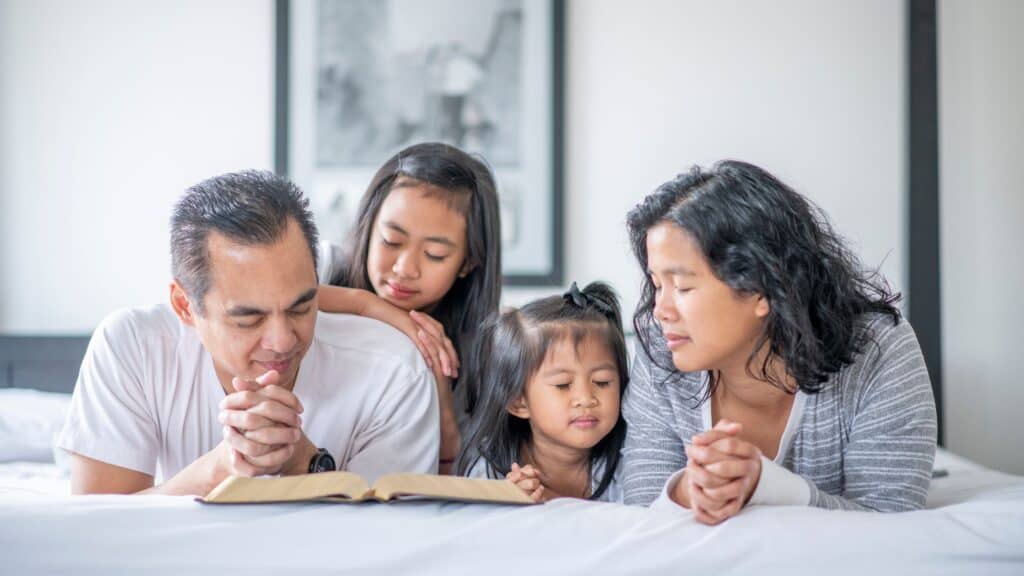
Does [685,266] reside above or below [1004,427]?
above

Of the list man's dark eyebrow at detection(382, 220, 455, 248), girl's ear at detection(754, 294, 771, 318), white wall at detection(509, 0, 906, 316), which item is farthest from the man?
white wall at detection(509, 0, 906, 316)

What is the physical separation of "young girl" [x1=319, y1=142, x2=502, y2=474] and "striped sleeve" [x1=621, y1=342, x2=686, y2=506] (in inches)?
16.1

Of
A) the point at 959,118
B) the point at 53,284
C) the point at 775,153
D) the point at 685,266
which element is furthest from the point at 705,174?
the point at 53,284

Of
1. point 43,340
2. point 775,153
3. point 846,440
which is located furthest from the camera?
point 775,153

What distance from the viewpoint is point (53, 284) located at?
10.1ft

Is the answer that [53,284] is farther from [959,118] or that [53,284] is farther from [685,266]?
[959,118]

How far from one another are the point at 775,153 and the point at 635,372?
1668 mm

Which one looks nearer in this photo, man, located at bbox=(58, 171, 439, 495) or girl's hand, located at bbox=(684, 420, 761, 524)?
girl's hand, located at bbox=(684, 420, 761, 524)

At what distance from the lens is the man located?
1.41 metres

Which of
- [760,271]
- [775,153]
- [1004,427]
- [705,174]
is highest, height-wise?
[775,153]

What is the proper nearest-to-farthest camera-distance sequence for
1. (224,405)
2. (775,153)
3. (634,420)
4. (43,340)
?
(224,405), (634,420), (43,340), (775,153)

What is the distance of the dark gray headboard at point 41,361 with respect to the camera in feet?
9.36

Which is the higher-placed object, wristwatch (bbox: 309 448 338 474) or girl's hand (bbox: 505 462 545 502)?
wristwatch (bbox: 309 448 338 474)

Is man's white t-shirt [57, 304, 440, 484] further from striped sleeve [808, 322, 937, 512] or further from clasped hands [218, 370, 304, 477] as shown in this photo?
striped sleeve [808, 322, 937, 512]
